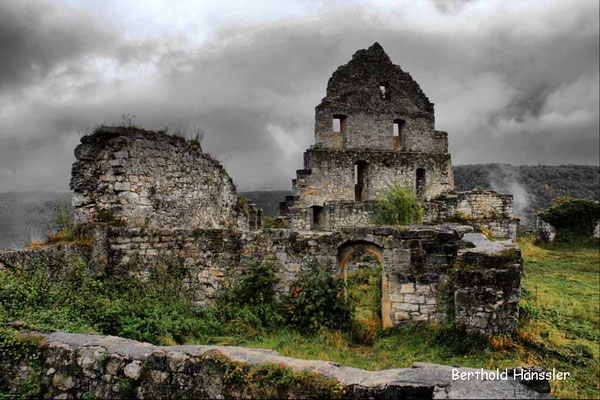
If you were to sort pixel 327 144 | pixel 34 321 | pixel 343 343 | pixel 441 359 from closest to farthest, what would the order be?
1. pixel 34 321
2. pixel 441 359
3. pixel 343 343
4. pixel 327 144

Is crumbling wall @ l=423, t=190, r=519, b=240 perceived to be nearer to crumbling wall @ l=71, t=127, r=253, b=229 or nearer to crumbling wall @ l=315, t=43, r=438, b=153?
crumbling wall @ l=315, t=43, r=438, b=153

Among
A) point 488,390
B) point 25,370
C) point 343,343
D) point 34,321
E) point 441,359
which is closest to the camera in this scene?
point 488,390

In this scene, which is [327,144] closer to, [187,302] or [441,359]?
[187,302]

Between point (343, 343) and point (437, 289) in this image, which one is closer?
point (343, 343)

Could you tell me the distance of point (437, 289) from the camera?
731 centimetres

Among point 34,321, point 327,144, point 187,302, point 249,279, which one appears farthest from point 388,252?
point 327,144

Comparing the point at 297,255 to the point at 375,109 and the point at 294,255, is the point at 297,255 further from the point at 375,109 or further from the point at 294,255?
the point at 375,109

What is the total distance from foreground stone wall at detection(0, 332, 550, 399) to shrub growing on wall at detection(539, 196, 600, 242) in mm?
23513

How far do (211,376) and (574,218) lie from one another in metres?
25.0

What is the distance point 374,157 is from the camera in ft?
71.4

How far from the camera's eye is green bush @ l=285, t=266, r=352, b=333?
7.26 metres

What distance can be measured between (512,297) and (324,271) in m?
3.21

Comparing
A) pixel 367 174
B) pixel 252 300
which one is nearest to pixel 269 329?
pixel 252 300

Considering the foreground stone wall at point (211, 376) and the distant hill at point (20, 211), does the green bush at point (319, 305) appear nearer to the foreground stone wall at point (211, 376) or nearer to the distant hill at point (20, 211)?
the foreground stone wall at point (211, 376)
